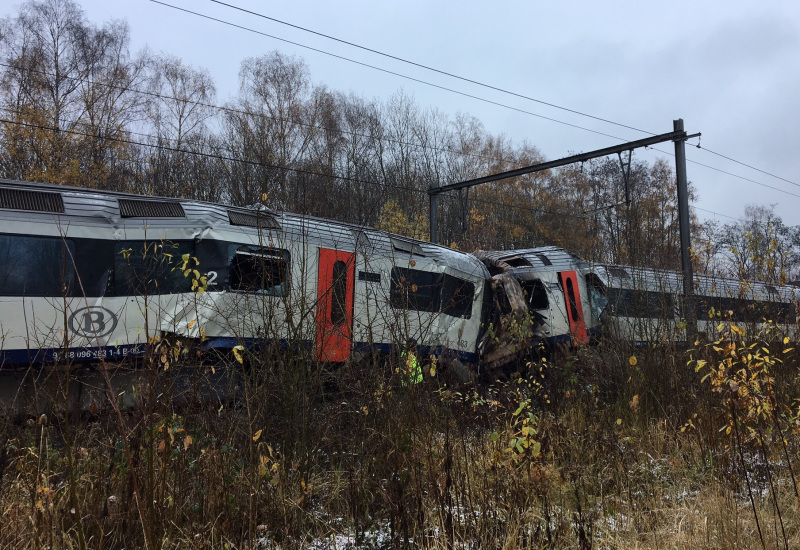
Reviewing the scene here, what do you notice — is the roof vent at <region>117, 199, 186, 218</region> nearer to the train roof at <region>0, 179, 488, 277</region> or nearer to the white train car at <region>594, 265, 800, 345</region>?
the train roof at <region>0, 179, 488, 277</region>

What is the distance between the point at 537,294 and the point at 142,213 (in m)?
8.94

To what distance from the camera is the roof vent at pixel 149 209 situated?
29.2 ft

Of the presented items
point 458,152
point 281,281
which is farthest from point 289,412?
point 458,152

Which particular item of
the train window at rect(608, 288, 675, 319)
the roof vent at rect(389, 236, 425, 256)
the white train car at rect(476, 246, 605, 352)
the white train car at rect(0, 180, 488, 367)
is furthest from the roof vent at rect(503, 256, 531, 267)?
the train window at rect(608, 288, 675, 319)

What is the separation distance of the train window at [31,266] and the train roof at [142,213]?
0.30 m

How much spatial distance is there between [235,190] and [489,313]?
18.0 meters

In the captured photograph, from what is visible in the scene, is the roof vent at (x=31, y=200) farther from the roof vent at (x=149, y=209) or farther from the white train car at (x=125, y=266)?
the roof vent at (x=149, y=209)

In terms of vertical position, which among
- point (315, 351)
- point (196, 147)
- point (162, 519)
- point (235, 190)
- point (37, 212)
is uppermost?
point (196, 147)

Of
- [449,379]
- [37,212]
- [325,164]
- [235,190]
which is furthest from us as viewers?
[325,164]

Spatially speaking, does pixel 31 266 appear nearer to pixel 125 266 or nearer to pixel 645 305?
pixel 125 266

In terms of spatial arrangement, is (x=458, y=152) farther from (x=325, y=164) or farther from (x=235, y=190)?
(x=235, y=190)

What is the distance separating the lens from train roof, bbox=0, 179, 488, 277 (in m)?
8.08

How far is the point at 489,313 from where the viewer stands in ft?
45.8

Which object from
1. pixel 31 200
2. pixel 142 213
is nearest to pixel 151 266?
pixel 142 213
